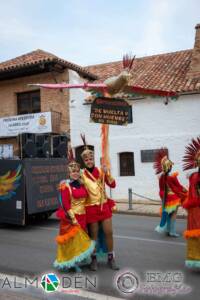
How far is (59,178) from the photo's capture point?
10.5m

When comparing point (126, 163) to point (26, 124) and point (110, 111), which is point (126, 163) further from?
point (110, 111)

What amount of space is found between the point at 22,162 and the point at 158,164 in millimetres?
Answer: 3365

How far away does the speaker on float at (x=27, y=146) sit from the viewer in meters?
9.91

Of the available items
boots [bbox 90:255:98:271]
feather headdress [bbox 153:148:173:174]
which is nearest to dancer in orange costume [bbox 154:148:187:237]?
feather headdress [bbox 153:148:173:174]

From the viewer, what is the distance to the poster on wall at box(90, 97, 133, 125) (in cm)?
586

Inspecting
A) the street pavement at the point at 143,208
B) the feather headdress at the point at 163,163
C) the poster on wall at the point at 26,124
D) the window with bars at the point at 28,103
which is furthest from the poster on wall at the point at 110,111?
the window with bars at the point at 28,103

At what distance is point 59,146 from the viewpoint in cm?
1116

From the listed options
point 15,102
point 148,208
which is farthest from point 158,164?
point 15,102

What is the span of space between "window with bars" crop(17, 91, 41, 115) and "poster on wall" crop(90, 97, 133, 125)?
41.0ft

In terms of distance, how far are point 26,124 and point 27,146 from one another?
7.84 m

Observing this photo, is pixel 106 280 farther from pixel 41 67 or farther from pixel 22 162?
pixel 41 67

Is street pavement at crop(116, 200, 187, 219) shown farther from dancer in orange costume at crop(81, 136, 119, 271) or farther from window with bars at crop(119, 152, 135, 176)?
dancer in orange costume at crop(81, 136, 119, 271)

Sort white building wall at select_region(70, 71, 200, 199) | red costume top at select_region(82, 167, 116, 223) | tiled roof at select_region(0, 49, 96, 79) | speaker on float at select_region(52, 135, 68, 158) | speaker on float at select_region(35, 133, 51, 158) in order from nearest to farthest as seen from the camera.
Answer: red costume top at select_region(82, 167, 116, 223), speaker on float at select_region(35, 133, 51, 158), speaker on float at select_region(52, 135, 68, 158), white building wall at select_region(70, 71, 200, 199), tiled roof at select_region(0, 49, 96, 79)

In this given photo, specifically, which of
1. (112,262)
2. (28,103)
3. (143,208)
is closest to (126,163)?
(143,208)
